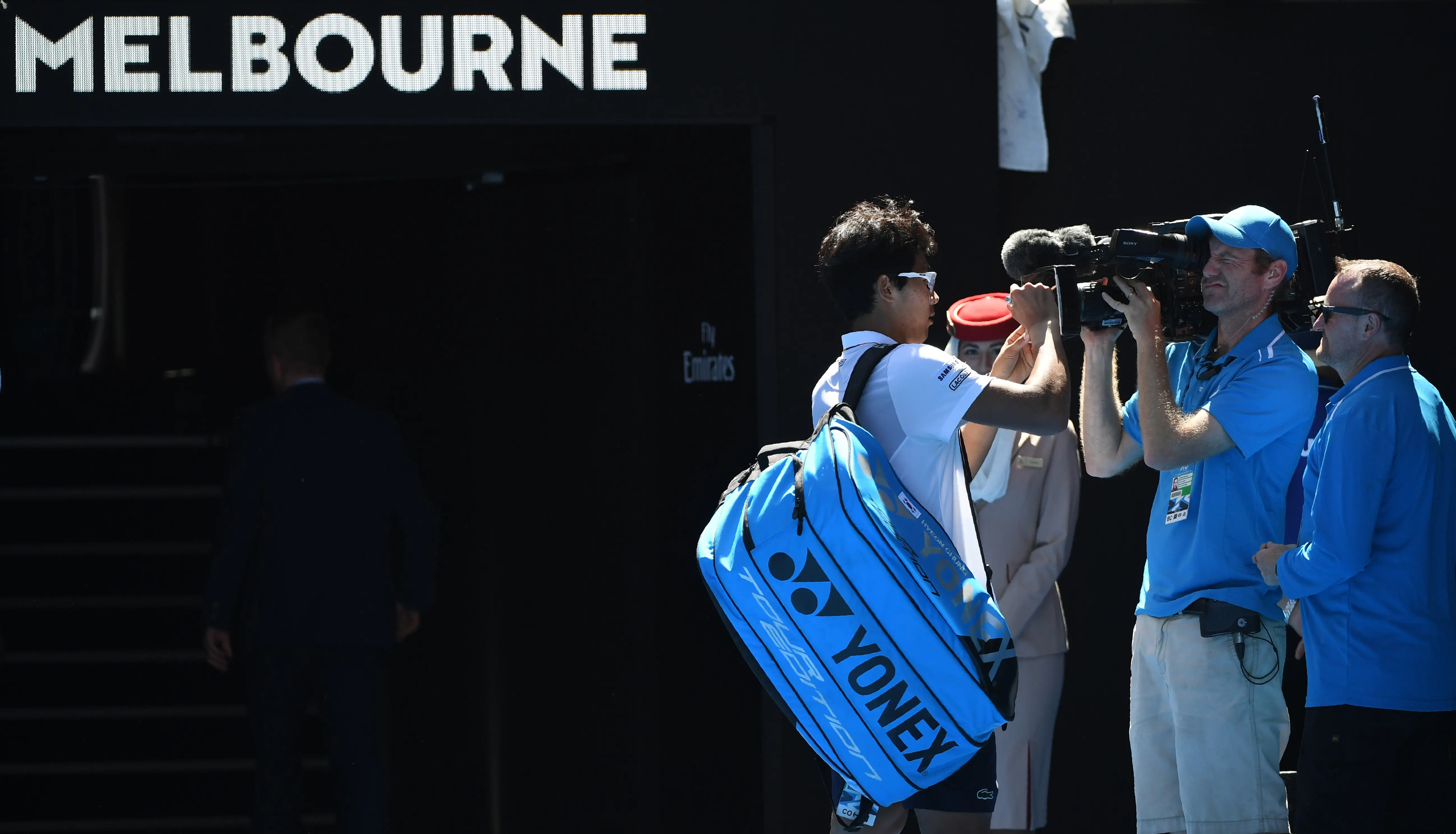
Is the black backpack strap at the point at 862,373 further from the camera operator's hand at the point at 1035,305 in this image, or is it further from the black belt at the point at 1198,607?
the black belt at the point at 1198,607

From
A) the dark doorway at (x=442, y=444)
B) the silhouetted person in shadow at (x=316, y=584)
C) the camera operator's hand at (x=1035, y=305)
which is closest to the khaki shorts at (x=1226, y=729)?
the camera operator's hand at (x=1035, y=305)

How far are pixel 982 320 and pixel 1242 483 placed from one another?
97 cm

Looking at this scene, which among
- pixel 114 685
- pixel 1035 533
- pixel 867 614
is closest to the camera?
pixel 867 614

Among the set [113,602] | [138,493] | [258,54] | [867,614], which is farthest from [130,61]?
[867,614]

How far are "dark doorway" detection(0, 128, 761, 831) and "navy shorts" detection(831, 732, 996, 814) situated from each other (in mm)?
1598

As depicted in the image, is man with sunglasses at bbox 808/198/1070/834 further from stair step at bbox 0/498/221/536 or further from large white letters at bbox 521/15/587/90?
stair step at bbox 0/498/221/536

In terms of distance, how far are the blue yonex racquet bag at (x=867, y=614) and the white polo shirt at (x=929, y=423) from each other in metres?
0.13

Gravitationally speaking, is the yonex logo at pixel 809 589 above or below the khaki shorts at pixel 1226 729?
above

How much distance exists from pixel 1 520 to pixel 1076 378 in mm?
3483

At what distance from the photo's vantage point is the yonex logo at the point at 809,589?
2764 millimetres

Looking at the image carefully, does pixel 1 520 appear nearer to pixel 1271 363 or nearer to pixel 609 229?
pixel 609 229

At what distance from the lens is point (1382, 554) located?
118 inches

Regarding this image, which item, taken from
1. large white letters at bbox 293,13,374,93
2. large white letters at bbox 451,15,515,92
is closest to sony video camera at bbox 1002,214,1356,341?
large white letters at bbox 451,15,515,92

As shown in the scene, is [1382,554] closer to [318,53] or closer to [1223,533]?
[1223,533]
